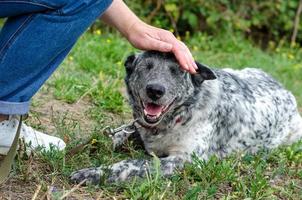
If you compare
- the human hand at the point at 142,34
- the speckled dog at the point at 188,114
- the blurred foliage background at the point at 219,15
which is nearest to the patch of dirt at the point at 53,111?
the speckled dog at the point at 188,114

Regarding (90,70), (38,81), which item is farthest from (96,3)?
(90,70)

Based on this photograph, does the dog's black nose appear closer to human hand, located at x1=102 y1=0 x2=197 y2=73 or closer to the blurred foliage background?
human hand, located at x1=102 y1=0 x2=197 y2=73

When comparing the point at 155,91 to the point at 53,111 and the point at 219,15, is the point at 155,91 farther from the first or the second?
the point at 219,15

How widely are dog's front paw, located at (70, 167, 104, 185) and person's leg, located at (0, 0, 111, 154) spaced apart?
0.54 metres

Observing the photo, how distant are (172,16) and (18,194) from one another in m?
6.50

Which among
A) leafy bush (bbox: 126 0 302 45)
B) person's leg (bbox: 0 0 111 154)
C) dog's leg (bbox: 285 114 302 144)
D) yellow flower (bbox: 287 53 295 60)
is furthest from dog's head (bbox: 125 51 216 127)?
leafy bush (bbox: 126 0 302 45)

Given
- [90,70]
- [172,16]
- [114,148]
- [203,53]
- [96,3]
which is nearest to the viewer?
[96,3]

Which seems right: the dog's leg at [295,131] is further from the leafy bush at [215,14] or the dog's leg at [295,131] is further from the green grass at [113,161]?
the leafy bush at [215,14]

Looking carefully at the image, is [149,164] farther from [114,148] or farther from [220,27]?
[220,27]

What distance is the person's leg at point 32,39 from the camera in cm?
313

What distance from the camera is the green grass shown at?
3545 mm

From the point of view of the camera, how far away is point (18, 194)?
132 inches

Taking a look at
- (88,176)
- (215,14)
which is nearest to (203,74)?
(88,176)

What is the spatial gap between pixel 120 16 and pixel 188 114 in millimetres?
831
